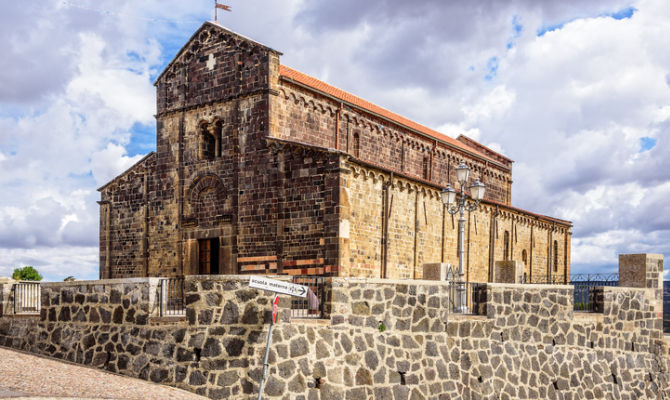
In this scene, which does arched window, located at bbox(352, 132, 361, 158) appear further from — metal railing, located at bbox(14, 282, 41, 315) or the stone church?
metal railing, located at bbox(14, 282, 41, 315)

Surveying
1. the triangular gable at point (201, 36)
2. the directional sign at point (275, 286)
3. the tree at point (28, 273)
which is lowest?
the tree at point (28, 273)

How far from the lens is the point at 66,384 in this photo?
1240cm

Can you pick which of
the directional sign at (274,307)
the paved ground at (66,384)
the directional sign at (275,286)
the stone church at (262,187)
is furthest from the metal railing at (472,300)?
the paved ground at (66,384)

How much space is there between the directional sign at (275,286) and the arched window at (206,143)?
608 inches

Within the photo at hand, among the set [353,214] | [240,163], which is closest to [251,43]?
[240,163]

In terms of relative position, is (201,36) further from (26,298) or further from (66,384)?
(66,384)

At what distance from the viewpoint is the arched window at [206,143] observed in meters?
27.1

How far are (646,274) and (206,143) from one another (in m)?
17.9

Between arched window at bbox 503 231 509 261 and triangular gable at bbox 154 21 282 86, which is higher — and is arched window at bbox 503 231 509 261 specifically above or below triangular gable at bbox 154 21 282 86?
below

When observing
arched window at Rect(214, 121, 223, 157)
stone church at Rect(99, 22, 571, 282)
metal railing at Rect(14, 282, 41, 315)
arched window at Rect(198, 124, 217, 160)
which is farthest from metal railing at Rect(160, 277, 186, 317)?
arched window at Rect(198, 124, 217, 160)

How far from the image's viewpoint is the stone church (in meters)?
23.1

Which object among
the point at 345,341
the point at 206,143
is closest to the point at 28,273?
the point at 206,143

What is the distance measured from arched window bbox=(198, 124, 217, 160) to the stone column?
1688cm

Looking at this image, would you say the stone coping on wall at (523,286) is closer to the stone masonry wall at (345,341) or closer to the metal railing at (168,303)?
the stone masonry wall at (345,341)
